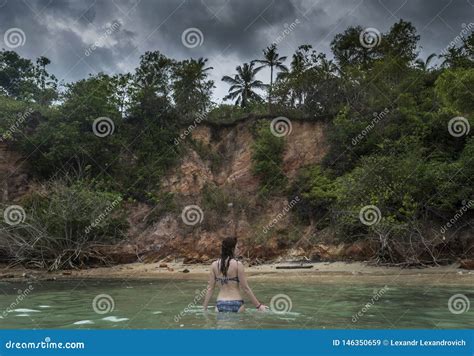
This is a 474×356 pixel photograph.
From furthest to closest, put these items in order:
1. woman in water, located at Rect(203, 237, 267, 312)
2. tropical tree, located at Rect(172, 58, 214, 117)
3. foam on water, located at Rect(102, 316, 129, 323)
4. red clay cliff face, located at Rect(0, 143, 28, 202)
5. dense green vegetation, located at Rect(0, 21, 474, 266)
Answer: tropical tree, located at Rect(172, 58, 214, 117) < red clay cliff face, located at Rect(0, 143, 28, 202) < dense green vegetation, located at Rect(0, 21, 474, 266) < foam on water, located at Rect(102, 316, 129, 323) < woman in water, located at Rect(203, 237, 267, 312)

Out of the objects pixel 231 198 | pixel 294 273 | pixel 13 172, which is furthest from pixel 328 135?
pixel 13 172

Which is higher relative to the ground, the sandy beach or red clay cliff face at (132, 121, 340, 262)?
red clay cliff face at (132, 121, 340, 262)

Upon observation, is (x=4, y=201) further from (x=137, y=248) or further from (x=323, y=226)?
(x=323, y=226)

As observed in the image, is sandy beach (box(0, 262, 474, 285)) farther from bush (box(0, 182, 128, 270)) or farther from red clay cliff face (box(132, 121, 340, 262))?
red clay cliff face (box(132, 121, 340, 262))

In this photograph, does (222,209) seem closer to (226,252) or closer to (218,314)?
(218,314)

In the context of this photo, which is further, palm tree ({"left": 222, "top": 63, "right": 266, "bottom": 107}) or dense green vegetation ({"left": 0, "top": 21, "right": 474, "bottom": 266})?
palm tree ({"left": 222, "top": 63, "right": 266, "bottom": 107})

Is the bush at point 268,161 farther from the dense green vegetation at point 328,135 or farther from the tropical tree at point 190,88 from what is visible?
the tropical tree at point 190,88

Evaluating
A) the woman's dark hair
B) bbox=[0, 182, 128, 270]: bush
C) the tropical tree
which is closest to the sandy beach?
bbox=[0, 182, 128, 270]: bush

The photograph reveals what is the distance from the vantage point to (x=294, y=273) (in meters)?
22.5

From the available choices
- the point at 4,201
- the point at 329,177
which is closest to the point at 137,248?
the point at 4,201

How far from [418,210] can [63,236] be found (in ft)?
55.3

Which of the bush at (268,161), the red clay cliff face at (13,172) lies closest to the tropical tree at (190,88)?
the bush at (268,161)

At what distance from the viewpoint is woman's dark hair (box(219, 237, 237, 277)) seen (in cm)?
951

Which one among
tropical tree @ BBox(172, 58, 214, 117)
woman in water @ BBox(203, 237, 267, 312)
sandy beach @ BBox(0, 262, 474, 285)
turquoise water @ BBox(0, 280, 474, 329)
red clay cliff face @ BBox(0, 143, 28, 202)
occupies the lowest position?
sandy beach @ BBox(0, 262, 474, 285)
